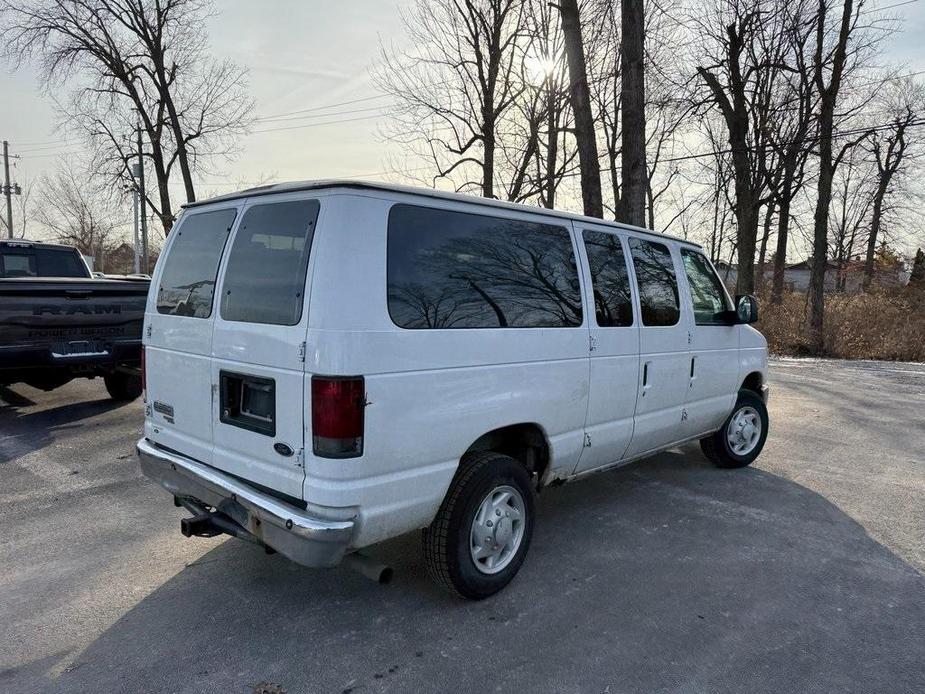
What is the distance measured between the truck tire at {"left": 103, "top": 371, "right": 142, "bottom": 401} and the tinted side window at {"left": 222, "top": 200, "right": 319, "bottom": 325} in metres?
5.95

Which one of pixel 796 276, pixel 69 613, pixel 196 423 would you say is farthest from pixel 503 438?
pixel 796 276

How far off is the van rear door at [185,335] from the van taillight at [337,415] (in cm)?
90

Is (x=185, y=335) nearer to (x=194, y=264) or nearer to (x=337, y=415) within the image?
(x=194, y=264)

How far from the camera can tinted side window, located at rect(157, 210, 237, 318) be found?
3396 millimetres

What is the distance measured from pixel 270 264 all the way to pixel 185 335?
0.78 metres

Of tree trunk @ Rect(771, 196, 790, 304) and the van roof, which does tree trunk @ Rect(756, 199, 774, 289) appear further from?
the van roof

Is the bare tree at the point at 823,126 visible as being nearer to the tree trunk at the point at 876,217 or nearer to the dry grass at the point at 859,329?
the dry grass at the point at 859,329

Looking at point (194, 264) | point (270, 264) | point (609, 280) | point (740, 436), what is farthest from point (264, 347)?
point (740, 436)

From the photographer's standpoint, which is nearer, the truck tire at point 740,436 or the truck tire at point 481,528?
the truck tire at point 481,528

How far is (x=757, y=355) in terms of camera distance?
5.84 meters

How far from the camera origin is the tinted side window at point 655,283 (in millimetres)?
4496

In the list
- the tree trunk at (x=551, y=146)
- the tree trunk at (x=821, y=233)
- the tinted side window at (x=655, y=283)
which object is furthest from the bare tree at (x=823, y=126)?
the tinted side window at (x=655, y=283)

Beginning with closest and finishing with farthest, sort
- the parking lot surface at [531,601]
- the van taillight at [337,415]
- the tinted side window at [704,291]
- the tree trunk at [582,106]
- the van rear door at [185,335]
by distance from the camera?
the van taillight at [337,415]
the parking lot surface at [531,601]
the van rear door at [185,335]
the tinted side window at [704,291]
the tree trunk at [582,106]

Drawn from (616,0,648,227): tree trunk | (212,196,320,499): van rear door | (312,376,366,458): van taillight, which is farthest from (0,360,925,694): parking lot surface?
(616,0,648,227): tree trunk
